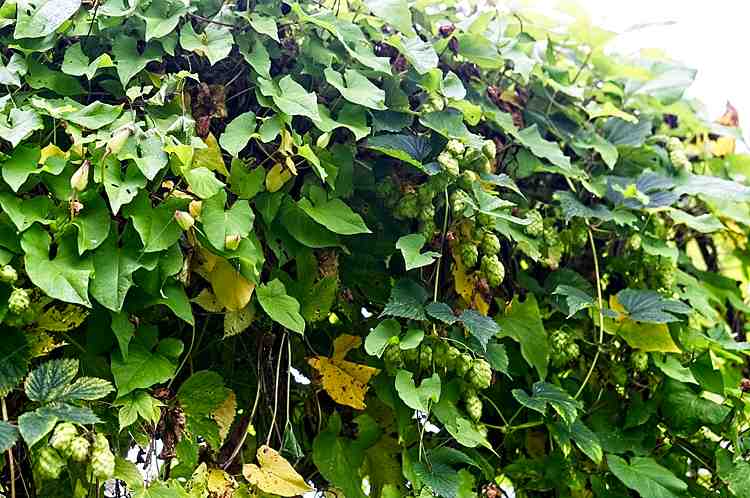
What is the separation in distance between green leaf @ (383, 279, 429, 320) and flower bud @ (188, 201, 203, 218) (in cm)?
28

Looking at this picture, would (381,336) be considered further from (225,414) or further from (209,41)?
(209,41)

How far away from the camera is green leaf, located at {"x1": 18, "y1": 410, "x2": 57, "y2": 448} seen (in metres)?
0.77

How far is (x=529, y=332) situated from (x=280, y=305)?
16.4 inches

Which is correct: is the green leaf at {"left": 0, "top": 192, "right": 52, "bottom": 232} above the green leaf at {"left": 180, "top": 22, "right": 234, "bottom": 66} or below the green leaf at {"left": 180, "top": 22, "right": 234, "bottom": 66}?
below

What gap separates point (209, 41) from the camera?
1087mm

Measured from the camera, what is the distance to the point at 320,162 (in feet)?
3.51

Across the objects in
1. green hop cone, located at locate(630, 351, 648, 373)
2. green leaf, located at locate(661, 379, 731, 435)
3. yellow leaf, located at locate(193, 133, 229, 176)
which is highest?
yellow leaf, located at locate(193, 133, 229, 176)

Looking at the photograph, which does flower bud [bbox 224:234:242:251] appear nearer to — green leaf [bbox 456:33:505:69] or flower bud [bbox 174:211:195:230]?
flower bud [bbox 174:211:195:230]

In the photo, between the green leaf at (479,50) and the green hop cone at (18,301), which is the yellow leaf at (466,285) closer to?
the green leaf at (479,50)

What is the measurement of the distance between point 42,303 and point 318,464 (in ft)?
1.34

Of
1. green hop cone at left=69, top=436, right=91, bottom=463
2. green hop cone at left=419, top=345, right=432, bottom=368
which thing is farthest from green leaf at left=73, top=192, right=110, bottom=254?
green hop cone at left=419, top=345, right=432, bottom=368

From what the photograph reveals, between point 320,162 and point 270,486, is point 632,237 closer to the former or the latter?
point 320,162

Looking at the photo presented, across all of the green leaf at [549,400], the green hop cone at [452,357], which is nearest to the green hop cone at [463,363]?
the green hop cone at [452,357]

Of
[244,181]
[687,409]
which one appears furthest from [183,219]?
[687,409]
